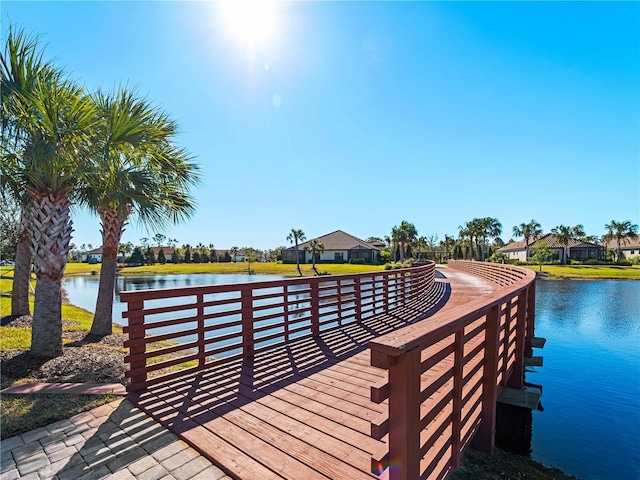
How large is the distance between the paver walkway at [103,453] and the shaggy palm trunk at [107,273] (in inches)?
176

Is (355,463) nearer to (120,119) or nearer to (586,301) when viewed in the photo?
(120,119)

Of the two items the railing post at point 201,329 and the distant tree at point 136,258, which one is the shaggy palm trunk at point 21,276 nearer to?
the railing post at point 201,329

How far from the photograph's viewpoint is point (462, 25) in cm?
757

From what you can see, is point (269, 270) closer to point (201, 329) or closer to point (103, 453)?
point (201, 329)

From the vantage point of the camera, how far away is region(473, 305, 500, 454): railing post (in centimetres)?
268

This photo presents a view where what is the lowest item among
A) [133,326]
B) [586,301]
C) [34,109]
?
[586,301]

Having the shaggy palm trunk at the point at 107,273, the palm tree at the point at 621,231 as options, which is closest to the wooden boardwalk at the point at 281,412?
the shaggy palm trunk at the point at 107,273

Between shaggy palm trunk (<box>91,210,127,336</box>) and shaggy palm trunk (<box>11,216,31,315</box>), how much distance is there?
2.15 meters

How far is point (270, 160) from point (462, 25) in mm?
9139

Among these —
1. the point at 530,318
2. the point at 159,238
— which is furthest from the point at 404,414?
the point at 159,238

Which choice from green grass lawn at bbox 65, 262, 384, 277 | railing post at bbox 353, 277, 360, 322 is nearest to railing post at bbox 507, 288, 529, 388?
railing post at bbox 353, 277, 360, 322

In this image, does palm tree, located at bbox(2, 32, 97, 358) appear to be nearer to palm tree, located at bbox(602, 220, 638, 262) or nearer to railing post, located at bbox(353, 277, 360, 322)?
railing post, located at bbox(353, 277, 360, 322)

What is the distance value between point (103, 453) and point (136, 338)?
1.24 m

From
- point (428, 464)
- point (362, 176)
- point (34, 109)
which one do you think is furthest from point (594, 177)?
point (34, 109)
